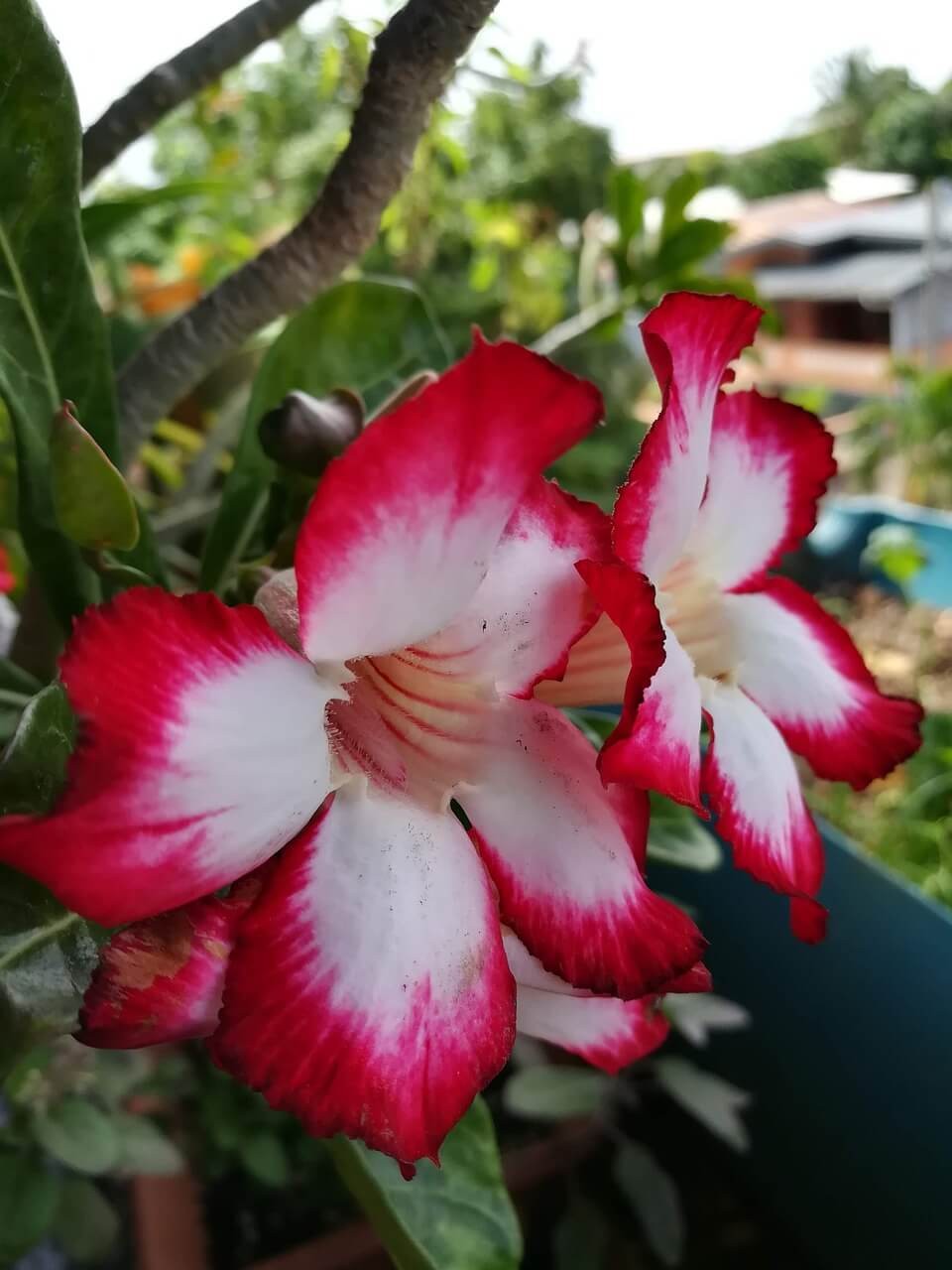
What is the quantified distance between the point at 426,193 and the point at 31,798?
131 centimetres

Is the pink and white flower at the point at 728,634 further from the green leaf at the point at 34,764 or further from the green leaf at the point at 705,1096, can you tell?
the green leaf at the point at 705,1096

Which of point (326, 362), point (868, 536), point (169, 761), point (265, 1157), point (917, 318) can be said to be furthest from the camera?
point (917, 318)

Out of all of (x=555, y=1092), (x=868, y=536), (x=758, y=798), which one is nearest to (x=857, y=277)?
(x=868, y=536)

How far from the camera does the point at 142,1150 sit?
2.38ft

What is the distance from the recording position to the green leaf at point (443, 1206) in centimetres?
34

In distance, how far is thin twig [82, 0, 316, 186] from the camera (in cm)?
39

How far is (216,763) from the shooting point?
0.20 metres

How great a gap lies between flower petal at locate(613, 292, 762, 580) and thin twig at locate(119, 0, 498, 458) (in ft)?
0.37

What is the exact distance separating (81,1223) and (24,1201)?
79mm

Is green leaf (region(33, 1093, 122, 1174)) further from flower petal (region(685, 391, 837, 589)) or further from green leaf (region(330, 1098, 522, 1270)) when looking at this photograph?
flower petal (region(685, 391, 837, 589))

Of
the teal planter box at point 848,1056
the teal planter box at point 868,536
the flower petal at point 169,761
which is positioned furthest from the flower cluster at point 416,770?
the teal planter box at point 868,536

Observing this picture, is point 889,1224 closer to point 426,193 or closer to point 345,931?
point 345,931

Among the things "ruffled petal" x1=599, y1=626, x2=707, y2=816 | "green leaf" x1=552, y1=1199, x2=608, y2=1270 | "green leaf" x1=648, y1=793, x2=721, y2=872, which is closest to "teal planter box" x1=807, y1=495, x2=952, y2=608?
"green leaf" x1=552, y1=1199, x2=608, y2=1270

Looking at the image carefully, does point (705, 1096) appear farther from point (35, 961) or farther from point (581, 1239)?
point (35, 961)
